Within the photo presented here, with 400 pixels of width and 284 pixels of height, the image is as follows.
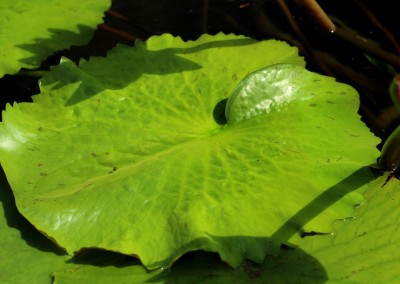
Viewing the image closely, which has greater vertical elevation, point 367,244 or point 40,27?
point 40,27

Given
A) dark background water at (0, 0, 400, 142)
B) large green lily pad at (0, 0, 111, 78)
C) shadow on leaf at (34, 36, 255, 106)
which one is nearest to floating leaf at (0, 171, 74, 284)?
shadow on leaf at (34, 36, 255, 106)

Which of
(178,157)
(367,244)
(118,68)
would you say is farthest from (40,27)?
(367,244)

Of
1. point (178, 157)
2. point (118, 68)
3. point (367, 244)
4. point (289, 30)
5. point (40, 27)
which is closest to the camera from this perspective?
point (367, 244)

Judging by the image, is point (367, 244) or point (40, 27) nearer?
point (367, 244)

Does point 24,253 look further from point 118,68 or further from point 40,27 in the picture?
point 40,27

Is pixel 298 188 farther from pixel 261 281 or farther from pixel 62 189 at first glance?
pixel 62 189

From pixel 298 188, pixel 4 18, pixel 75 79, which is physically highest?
pixel 4 18

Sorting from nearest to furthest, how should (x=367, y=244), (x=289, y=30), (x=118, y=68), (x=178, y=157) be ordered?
(x=367, y=244) → (x=178, y=157) → (x=118, y=68) → (x=289, y=30)

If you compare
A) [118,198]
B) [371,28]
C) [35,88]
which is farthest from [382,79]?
[35,88]
